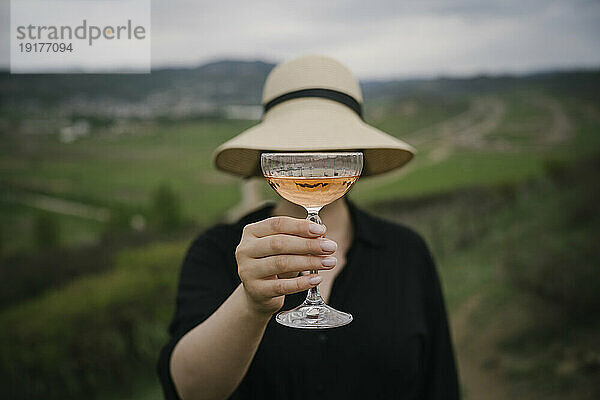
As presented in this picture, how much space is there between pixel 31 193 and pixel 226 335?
2.71m

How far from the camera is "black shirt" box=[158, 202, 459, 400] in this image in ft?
5.74

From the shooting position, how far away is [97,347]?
3.49 m

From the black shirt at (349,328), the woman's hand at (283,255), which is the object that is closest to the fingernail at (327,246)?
the woman's hand at (283,255)

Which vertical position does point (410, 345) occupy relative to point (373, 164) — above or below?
below

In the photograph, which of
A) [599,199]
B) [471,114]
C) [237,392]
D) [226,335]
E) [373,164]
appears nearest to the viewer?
[226,335]

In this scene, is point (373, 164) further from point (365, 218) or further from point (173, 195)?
point (173, 195)

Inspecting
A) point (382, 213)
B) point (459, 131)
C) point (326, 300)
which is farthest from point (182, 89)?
point (326, 300)

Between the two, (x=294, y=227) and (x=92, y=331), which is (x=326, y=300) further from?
(x=92, y=331)

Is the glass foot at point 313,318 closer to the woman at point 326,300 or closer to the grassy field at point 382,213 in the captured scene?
the woman at point 326,300

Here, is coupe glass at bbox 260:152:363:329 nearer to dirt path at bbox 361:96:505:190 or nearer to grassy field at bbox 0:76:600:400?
grassy field at bbox 0:76:600:400

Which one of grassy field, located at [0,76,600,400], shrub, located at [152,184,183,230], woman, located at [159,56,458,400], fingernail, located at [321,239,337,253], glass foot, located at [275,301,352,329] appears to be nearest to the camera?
fingernail, located at [321,239,337,253]

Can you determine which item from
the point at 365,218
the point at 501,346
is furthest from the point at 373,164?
the point at 501,346

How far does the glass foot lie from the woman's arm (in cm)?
4

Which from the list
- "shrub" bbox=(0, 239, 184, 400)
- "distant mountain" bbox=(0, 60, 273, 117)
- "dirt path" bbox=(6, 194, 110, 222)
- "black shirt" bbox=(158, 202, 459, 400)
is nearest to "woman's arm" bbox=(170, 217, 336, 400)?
"black shirt" bbox=(158, 202, 459, 400)
